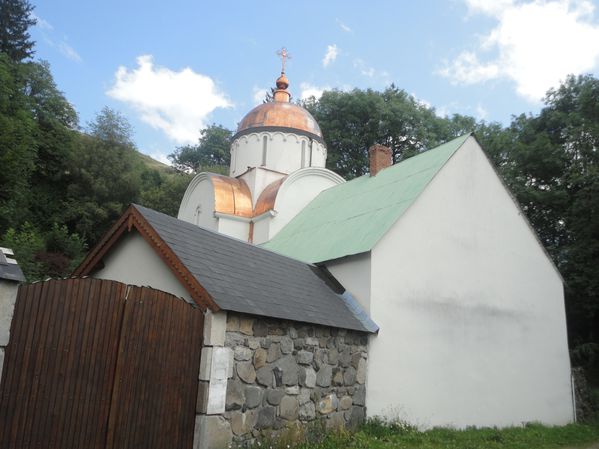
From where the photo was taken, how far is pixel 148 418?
21.9 ft

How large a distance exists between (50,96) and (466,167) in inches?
1188

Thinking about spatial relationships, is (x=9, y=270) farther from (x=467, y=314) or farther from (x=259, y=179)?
(x=259, y=179)

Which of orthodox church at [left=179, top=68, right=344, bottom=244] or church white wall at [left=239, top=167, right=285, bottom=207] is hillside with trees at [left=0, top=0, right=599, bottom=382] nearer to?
orthodox church at [left=179, top=68, right=344, bottom=244]

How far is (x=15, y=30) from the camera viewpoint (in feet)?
115

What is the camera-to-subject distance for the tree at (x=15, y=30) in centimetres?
3444

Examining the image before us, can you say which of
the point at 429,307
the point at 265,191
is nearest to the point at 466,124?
the point at 265,191

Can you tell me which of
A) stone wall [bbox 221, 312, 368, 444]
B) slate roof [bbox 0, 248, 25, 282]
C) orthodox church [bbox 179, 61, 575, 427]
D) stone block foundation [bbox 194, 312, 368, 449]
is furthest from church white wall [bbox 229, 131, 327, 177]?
slate roof [bbox 0, 248, 25, 282]

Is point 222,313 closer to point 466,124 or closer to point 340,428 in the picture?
point 340,428

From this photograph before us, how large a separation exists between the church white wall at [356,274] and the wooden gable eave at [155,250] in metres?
4.09

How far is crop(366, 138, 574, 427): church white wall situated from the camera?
10562 millimetres

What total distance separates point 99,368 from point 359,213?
8.04 m

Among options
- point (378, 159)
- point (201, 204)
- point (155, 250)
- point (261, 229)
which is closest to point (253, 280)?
point (155, 250)

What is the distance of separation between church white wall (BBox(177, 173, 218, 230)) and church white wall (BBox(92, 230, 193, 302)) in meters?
8.53

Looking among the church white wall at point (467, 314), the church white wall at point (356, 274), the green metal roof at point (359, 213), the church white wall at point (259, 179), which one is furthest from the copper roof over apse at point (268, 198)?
the church white wall at point (467, 314)
